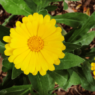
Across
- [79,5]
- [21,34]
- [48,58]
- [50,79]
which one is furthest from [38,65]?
[79,5]

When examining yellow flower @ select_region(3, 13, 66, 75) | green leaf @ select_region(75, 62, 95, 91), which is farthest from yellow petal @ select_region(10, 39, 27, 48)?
green leaf @ select_region(75, 62, 95, 91)

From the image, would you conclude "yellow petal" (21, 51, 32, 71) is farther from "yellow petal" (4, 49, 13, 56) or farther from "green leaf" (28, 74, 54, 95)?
"green leaf" (28, 74, 54, 95)

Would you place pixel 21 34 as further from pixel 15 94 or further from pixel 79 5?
pixel 79 5

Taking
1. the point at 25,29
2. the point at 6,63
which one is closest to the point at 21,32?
the point at 25,29

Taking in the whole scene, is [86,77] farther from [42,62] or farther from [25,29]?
[25,29]

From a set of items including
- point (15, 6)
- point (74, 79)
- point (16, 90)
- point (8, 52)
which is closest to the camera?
point (8, 52)

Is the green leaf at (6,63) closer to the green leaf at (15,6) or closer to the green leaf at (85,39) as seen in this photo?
the green leaf at (15,6)
